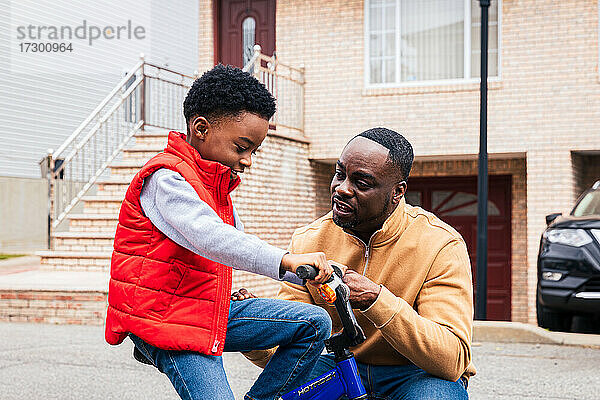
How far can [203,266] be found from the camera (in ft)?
9.40

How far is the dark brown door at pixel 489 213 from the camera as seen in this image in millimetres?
15539

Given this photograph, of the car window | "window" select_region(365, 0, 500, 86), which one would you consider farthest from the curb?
"window" select_region(365, 0, 500, 86)

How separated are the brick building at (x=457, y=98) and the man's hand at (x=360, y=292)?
33.0 ft

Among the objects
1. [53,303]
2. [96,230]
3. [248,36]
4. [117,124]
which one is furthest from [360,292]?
[248,36]

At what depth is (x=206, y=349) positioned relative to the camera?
9.23ft

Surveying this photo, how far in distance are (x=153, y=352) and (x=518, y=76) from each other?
1193 centimetres

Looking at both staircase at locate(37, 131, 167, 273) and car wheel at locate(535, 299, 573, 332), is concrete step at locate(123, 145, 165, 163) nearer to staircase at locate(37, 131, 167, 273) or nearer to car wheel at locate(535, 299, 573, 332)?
staircase at locate(37, 131, 167, 273)

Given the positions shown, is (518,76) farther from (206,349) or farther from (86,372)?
(206,349)

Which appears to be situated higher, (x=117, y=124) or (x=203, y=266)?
(x=117, y=124)

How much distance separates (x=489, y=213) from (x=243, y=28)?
231 inches

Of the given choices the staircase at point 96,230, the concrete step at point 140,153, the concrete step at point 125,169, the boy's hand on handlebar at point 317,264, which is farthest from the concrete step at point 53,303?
the boy's hand on handlebar at point 317,264

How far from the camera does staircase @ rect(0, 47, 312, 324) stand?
9758 mm

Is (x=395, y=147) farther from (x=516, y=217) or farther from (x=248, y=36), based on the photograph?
(x=248, y=36)

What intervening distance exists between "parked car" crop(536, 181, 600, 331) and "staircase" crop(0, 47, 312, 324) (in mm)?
4826
